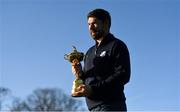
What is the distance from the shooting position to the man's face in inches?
129

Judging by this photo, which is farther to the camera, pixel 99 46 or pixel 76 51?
Result: pixel 76 51

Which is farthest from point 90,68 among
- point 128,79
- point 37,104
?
point 37,104

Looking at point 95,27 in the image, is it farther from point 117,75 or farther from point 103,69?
point 117,75

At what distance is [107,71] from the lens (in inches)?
126

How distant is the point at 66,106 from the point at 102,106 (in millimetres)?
22840

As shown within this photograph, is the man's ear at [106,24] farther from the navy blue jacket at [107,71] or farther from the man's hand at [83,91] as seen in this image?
the man's hand at [83,91]

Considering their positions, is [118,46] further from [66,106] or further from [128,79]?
[66,106]

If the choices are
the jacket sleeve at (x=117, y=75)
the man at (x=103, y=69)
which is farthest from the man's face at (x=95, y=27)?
the jacket sleeve at (x=117, y=75)

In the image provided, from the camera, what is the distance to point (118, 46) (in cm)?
324

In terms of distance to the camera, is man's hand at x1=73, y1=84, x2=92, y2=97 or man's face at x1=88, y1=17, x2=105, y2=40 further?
→ man's face at x1=88, y1=17, x2=105, y2=40

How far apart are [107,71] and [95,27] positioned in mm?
326

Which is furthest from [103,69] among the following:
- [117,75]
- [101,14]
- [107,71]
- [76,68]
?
[101,14]

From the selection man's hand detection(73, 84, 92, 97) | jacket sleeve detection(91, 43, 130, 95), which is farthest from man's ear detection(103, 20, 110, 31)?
man's hand detection(73, 84, 92, 97)

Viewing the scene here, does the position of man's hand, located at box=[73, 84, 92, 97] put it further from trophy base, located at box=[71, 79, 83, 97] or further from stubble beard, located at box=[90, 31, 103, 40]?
stubble beard, located at box=[90, 31, 103, 40]
